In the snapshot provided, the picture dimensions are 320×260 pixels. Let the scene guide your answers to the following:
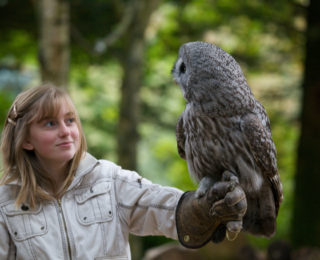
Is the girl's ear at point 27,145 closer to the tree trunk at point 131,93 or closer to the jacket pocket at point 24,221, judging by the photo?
the jacket pocket at point 24,221

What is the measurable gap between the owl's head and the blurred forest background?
206cm

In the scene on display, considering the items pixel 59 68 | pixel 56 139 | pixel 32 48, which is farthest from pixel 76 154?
pixel 32 48

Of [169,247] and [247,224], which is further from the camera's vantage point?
[169,247]

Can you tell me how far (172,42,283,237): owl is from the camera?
5.70ft

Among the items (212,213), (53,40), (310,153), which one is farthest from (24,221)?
(310,153)

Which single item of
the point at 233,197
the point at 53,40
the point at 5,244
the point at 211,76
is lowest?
the point at 5,244

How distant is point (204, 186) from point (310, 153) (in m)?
3.32

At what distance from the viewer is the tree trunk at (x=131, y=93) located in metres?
4.95

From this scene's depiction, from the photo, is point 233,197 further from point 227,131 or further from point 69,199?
point 69,199

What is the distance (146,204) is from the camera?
1.89 meters

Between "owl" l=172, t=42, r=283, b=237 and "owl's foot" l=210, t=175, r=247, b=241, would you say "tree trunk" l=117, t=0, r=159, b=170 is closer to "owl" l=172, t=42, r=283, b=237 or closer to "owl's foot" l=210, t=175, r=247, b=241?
"owl" l=172, t=42, r=283, b=237

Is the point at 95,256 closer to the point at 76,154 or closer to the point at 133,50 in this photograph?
the point at 76,154

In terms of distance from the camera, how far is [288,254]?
4352mm

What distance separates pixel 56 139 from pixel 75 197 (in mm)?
267
